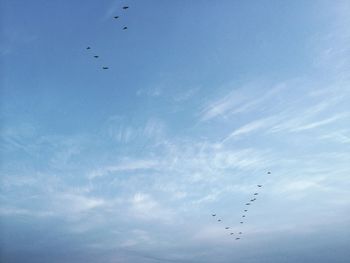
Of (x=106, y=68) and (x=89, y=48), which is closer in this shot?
(x=89, y=48)

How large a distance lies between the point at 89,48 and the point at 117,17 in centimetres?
936

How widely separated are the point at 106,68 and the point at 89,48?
9808mm

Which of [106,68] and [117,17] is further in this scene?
[106,68]

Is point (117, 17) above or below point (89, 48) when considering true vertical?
above

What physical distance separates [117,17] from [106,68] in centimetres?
1431

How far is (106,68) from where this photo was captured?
3383 inches

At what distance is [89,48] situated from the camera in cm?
7675

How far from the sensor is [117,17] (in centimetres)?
7631
